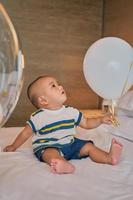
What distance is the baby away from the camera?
4.32ft

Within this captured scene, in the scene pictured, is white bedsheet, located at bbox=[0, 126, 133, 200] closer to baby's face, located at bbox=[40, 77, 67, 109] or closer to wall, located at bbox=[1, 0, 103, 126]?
baby's face, located at bbox=[40, 77, 67, 109]

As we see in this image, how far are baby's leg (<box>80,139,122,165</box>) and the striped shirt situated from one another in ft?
0.31

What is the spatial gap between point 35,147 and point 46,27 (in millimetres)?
1913

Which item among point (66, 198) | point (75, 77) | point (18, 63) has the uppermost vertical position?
point (18, 63)

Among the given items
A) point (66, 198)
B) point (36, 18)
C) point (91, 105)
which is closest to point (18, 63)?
point (66, 198)

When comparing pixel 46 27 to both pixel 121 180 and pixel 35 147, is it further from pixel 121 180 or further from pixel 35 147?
pixel 121 180

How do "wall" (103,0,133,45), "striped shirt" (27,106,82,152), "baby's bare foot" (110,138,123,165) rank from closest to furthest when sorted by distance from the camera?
"baby's bare foot" (110,138,123,165) → "striped shirt" (27,106,82,152) → "wall" (103,0,133,45)

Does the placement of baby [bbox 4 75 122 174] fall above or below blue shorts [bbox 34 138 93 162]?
above

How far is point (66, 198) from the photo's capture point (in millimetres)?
901

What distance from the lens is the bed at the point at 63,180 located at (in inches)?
36.5

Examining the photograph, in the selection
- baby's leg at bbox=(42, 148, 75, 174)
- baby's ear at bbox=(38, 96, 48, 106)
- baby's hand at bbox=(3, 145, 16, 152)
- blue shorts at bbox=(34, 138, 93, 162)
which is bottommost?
baby's hand at bbox=(3, 145, 16, 152)

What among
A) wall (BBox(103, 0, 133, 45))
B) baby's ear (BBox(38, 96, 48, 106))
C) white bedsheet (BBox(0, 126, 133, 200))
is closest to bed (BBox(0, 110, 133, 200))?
white bedsheet (BBox(0, 126, 133, 200))

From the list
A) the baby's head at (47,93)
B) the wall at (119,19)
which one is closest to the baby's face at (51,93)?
the baby's head at (47,93)

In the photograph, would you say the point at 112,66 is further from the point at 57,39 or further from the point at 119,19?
the point at 57,39
